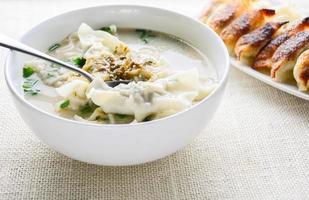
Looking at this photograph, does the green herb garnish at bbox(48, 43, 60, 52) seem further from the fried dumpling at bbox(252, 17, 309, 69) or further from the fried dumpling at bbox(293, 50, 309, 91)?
the fried dumpling at bbox(293, 50, 309, 91)

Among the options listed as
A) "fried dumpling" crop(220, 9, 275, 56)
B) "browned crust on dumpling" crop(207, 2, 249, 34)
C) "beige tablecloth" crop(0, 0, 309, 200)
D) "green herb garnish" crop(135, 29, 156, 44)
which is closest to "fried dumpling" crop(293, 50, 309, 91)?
"beige tablecloth" crop(0, 0, 309, 200)

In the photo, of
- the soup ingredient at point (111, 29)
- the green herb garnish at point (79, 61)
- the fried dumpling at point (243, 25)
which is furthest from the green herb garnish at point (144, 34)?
the fried dumpling at point (243, 25)

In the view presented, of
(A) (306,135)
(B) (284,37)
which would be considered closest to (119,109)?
(A) (306,135)

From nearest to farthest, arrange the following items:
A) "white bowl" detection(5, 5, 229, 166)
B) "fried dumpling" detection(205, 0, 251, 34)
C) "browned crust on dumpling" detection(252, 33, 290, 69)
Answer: "white bowl" detection(5, 5, 229, 166) → "browned crust on dumpling" detection(252, 33, 290, 69) → "fried dumpling" detection(205, 0, 251, 34)

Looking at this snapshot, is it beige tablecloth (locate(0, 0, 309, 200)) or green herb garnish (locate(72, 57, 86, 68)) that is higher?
green herb garnish (locate(72, 57, 86, 68))

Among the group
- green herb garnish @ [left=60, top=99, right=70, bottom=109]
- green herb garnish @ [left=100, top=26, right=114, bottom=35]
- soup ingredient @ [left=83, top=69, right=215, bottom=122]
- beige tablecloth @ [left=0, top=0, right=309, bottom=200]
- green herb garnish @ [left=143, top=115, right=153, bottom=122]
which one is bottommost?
beige tablecloth @ [left=0, top=0, right=309, bottom=200]

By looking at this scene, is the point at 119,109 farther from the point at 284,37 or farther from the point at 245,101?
the point at 284,37

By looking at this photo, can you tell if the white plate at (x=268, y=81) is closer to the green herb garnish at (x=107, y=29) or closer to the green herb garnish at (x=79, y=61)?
the green herb garnish at (x=107, y=29)

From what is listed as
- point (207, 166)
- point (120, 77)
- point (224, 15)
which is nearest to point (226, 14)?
point (224, 15)
